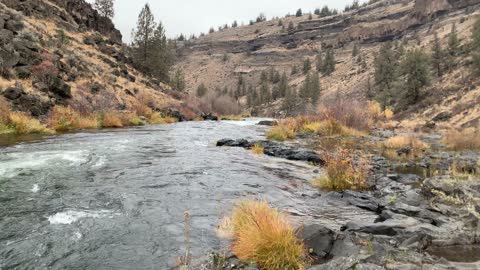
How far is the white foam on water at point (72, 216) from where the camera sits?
6.93 metres

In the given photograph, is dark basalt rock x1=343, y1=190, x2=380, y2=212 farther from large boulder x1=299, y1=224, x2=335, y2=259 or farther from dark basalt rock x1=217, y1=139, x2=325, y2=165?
dark basalt rock x1=217, y1=139, x2=325, y2=165

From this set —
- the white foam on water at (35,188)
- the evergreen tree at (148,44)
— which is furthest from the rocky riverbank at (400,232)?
the evergreen tree at (148,44)

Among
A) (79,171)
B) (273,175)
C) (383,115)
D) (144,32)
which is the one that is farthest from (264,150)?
(144,32)

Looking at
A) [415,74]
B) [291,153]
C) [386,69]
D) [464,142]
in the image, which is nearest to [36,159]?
[291,153]

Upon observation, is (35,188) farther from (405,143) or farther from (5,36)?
(5,36)

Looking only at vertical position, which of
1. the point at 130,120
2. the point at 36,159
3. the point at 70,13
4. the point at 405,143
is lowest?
the point at 36,159

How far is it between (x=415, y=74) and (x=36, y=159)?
45.4 m

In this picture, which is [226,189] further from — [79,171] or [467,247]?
[467,247]

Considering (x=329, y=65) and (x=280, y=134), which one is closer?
(x=280, y=134)

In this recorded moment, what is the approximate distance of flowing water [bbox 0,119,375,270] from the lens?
19.2 feet

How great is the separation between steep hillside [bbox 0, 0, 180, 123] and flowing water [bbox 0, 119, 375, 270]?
11.2 m

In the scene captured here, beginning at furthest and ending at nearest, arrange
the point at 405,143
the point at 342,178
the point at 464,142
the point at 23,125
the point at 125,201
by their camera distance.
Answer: the point at 405,143, the point at 23,125, the point at 464,142, the point at 342,178, the point at 125,201

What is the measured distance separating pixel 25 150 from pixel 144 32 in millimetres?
51205

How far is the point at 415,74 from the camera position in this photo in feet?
156
